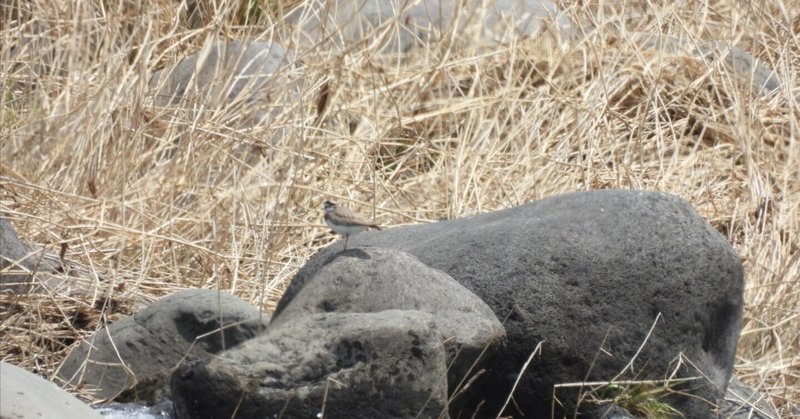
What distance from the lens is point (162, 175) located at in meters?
5.45

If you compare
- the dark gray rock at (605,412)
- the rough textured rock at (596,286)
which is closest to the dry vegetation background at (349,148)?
the rough textured rock at (596,286)

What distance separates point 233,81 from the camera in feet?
19.6

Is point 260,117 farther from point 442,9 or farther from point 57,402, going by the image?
point 57,402

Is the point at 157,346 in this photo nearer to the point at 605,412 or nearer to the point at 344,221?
the point at 344,221

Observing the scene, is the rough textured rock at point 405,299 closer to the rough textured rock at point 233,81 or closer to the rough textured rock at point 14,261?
the rough textured rock at point 14,261

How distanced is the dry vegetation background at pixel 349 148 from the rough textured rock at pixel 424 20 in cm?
14

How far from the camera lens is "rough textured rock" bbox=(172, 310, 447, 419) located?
3.10m

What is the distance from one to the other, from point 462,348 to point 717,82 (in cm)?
382

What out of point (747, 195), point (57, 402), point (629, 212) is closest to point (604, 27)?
point (747, 195)

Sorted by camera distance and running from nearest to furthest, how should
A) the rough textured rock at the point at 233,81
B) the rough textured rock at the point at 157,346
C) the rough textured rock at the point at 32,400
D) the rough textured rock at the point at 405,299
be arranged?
the rough textured rock at the point at 32,400, the rough textured rock at the point at 405,299, the rough textured rock at the point at 157,346, the rough textured rock at the point at 233,81

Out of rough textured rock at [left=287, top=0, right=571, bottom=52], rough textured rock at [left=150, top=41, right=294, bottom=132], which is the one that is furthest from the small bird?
rough textured rock at [left=287, top=0, right=571, bottom=52]

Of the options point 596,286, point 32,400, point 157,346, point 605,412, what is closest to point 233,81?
point 157,346

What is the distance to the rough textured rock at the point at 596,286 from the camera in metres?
3.75

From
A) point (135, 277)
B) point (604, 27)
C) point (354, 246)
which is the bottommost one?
point (135, 277)
